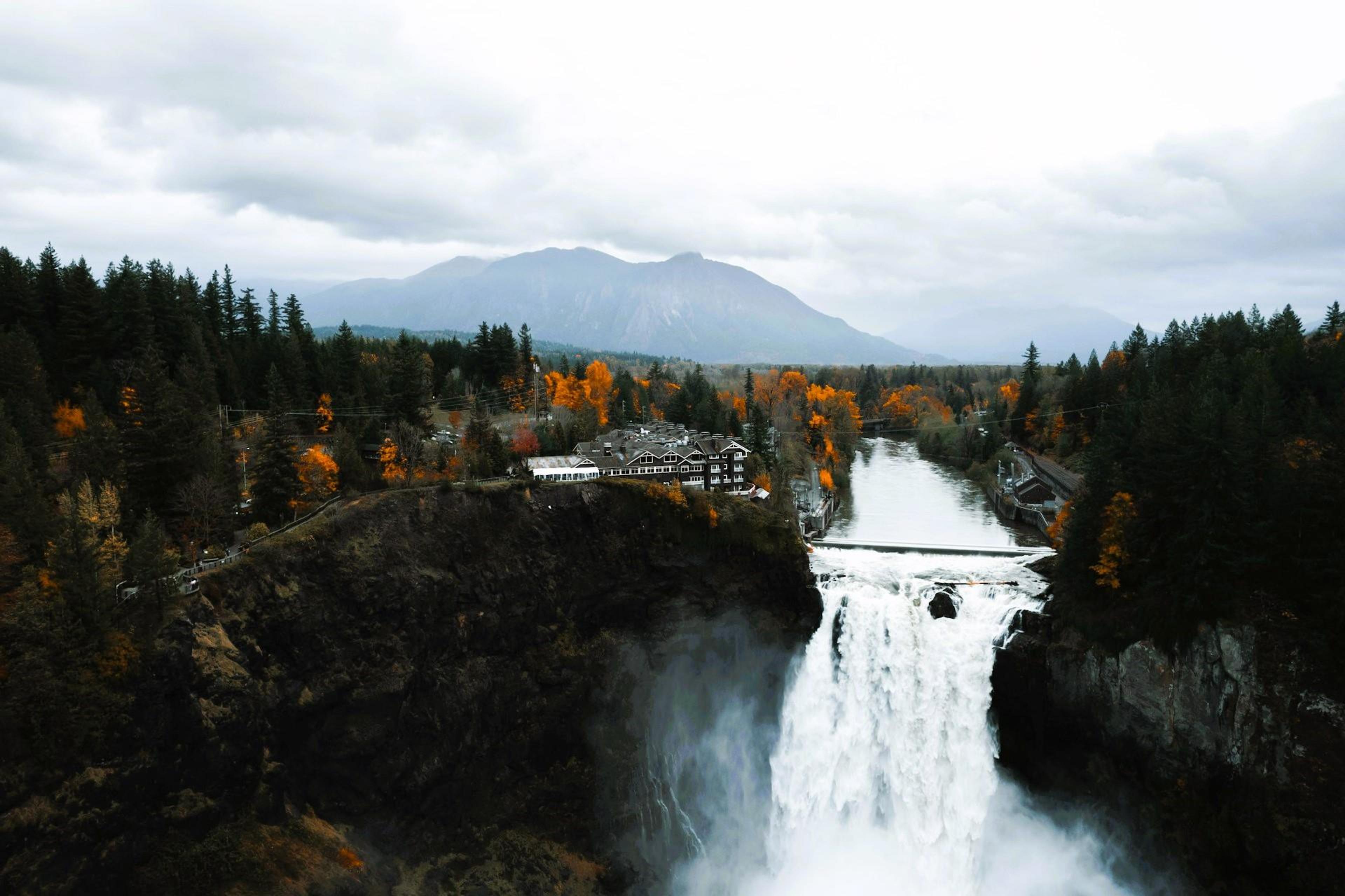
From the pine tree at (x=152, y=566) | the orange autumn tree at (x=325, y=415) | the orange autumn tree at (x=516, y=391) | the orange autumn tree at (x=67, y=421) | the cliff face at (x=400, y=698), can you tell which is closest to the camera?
the cliff face at (x=400, y=698)

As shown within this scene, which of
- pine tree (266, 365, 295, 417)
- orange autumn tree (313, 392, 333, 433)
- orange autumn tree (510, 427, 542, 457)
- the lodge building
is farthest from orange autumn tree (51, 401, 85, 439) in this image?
the lodge building

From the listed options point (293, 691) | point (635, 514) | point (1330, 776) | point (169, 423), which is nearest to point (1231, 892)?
point (1330, 776)

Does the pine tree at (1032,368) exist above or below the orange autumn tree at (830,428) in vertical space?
above

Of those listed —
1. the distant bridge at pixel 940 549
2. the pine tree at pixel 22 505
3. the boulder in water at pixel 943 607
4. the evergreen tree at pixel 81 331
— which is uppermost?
the evergreen tree at pixel 81 331

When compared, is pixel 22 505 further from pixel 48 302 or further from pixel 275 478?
pixel 48 302

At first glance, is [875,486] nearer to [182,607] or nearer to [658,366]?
[658,366]

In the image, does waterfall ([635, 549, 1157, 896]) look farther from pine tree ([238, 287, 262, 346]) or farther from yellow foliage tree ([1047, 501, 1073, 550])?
pine tree ([238, 287, 262, 346])

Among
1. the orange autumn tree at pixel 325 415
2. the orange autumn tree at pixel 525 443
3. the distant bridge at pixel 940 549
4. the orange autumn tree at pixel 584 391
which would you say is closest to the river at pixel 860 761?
the distant bridge at pixel 940 549

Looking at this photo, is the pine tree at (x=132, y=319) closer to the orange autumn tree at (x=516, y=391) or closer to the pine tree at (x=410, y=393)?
the pine tree at (x=410, y=393)

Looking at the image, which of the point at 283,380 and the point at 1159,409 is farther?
the point at 283,380
